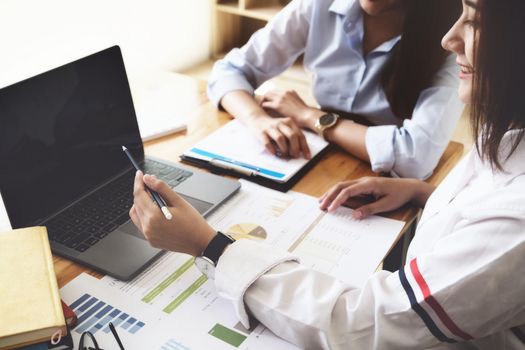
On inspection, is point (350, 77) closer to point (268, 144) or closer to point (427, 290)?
point (268, 144)

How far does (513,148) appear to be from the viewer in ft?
2.42

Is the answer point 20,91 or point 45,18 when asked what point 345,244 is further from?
point 45,18

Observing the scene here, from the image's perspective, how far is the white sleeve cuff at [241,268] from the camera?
2.48 feet

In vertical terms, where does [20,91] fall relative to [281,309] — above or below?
above

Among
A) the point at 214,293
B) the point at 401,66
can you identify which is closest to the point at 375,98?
the point at 401,66

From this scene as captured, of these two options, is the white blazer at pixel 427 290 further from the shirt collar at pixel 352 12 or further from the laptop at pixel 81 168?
the shirt collar at pixel 352 12

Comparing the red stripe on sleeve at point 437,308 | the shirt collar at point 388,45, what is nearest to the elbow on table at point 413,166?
the shirt collar at point 388,45

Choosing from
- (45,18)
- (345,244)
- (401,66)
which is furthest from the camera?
(45,18)

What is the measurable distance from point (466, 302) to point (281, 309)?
9.8 inches

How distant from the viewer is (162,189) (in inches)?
32.2

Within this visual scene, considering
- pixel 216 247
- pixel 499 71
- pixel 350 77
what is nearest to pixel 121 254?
pixel 216 247

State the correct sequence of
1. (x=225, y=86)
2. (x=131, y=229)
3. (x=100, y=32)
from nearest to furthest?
(x=131, y=229)
(x=225, y=86)
(x=100, y=32)

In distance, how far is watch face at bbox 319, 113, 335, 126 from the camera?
129 centimetres

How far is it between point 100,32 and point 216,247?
1587 mm
